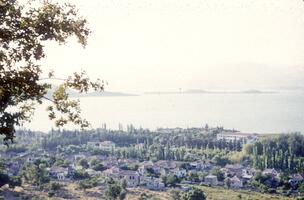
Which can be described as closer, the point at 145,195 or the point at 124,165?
the point at 145,195

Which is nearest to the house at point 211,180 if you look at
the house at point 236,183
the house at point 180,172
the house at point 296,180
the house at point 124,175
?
the house at point 236,183

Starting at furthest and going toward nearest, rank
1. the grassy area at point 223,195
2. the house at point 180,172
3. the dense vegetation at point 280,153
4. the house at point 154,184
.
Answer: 1. the dense vegetation at point 280,153
2. the house at point 180,172
3. the house at point 154,184
4. the grassy area at point 223,195

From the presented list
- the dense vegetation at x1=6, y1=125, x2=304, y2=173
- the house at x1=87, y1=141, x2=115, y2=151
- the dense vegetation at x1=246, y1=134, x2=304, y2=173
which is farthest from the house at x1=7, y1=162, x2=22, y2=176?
the dense vegetation at x1=246, y1=134, x2=304, y2=173

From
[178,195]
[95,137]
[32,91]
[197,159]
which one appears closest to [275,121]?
[95,137]

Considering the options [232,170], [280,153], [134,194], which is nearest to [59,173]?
[134,194]

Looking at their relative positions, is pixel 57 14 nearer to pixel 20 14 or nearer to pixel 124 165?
pixel 20 14

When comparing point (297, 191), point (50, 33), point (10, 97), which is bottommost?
point (297, 191)

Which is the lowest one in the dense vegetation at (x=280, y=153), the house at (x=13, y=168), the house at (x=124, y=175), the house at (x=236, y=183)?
the house at (x=236, y=183)

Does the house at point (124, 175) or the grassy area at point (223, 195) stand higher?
the house at point (124, 175)

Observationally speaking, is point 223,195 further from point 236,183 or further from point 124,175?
point 124,175

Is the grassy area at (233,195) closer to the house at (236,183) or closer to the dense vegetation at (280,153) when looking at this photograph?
the house at (236,183)
